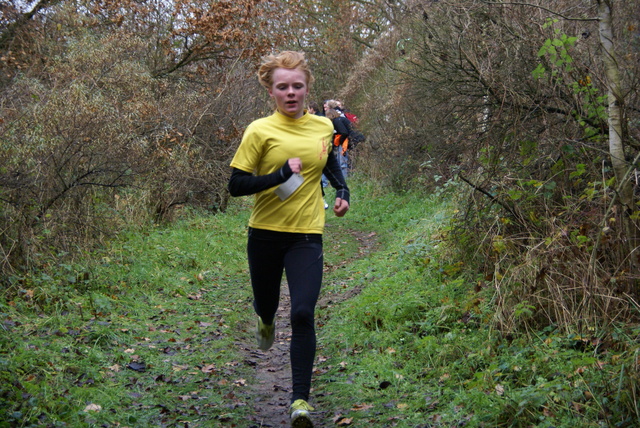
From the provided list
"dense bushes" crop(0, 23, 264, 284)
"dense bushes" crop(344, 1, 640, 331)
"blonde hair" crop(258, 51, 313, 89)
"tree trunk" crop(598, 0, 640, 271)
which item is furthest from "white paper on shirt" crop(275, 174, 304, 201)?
"dense bushes" crop(0, 23, 264, 284)

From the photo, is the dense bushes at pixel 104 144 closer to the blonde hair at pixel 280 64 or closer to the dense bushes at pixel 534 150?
the blonde hair at pixel 280 64

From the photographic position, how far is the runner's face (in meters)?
4.40

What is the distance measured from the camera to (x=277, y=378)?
569 centimetres

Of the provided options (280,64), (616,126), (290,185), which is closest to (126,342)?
(290,185)

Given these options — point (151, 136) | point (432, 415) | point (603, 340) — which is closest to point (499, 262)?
point (603, 340)

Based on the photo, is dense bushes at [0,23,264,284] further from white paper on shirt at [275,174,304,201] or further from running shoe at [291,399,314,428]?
running shoe at [291,399,314,428]

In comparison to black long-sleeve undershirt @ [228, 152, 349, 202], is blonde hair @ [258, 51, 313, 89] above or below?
above

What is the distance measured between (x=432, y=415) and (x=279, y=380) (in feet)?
5.64

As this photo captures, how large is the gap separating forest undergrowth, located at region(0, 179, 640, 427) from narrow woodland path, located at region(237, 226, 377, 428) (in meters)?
0.04

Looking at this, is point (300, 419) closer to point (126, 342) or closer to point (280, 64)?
point (280, 64)

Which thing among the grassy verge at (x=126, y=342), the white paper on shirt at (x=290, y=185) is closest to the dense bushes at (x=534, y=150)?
the white paper on shirt at (x=290, y=185)

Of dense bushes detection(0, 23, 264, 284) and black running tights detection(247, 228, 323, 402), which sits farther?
dense bushes detection(0, 23, 264, 284)

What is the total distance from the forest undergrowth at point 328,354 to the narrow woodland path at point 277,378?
42mm

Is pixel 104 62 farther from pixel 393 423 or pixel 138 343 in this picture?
pixel 393 423
